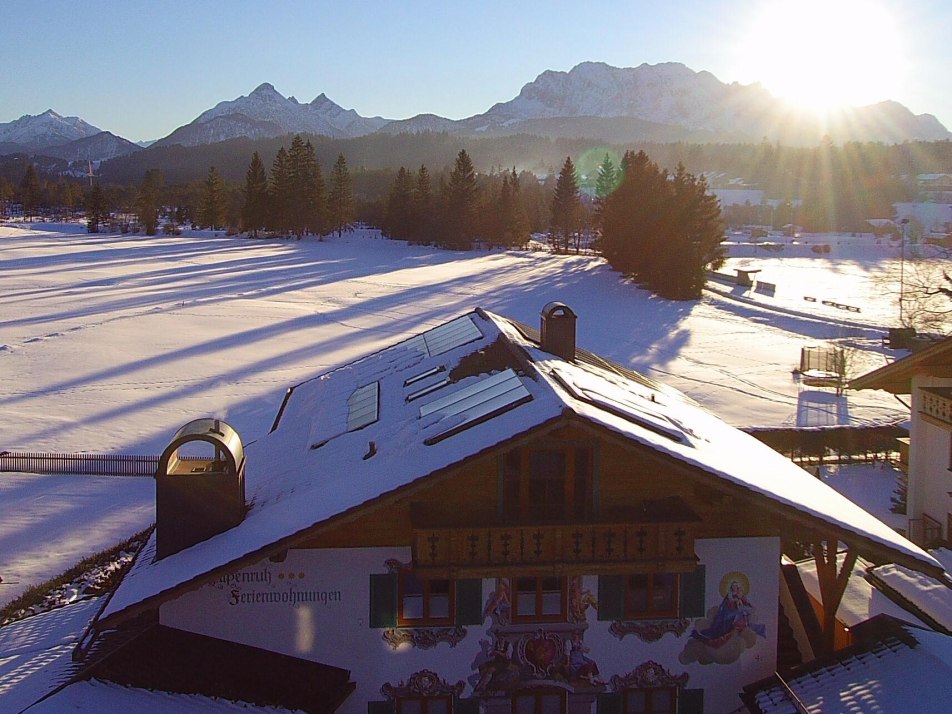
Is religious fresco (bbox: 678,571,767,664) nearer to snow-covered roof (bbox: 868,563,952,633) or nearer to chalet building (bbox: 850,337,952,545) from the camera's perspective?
snow-covered roof (bbox: 868,563,952,633)

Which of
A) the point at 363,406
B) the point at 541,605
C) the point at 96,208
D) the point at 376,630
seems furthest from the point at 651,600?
the point at 96,208

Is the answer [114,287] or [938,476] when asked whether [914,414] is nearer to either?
[938,476]

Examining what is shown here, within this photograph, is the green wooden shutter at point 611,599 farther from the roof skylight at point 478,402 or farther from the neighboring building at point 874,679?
the roof skylight at point 478,402

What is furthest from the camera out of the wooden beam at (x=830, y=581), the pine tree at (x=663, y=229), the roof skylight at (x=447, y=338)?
the pine tree at (x=663, y=229)

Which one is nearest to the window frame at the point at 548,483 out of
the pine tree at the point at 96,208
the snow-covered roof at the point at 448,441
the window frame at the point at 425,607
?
the snow-covered roof at the point at 448,441

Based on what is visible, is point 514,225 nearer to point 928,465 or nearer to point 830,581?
point 928,465

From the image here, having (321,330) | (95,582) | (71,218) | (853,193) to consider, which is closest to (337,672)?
(95,582)

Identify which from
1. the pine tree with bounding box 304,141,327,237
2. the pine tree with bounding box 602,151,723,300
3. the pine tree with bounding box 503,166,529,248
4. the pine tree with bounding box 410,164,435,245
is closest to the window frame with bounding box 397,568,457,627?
the pine tree with bounding box 602,151,723,300
